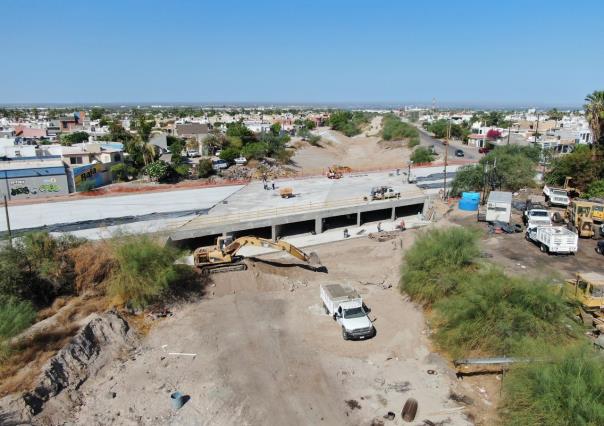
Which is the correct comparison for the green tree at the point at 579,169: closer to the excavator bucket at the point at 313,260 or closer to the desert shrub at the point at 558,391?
the excavator bucket at the point at 313,260

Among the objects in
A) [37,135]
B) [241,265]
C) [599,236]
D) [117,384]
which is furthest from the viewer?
[37,135]

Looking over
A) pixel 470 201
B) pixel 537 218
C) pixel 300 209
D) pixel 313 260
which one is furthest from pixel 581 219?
pixel 300 209

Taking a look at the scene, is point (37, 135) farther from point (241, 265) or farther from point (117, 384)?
point (117, 384)

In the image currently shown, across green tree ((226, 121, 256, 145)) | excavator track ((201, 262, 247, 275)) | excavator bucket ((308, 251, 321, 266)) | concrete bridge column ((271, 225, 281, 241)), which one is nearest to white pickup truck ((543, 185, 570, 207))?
excavator bucket ((308, 251, 321, 266))

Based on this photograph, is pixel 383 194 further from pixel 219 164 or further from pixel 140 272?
pixel 219 164

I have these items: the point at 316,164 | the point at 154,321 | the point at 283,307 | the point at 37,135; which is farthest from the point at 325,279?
the point at 37,135
